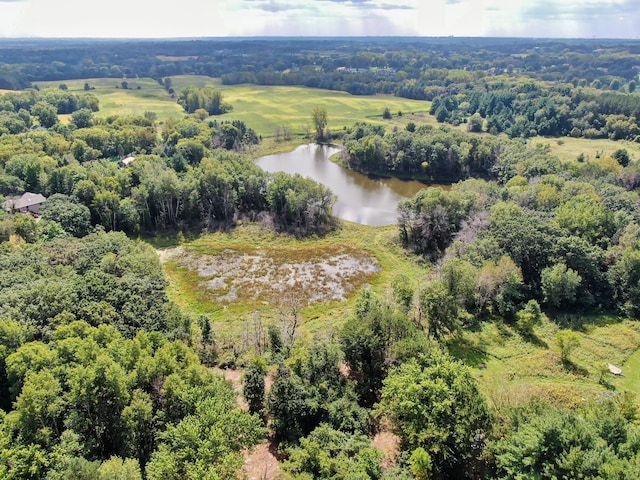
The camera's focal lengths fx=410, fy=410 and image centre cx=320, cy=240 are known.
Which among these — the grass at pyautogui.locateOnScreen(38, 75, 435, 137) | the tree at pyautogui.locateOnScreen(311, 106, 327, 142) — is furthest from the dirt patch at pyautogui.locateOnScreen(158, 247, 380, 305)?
the grass at pyautogui.locateOnScreen(38, 75, 435, 137)

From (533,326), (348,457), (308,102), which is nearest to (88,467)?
(348,457)

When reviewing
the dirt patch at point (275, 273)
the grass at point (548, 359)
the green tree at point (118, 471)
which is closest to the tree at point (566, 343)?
the grass at point (548, 359)

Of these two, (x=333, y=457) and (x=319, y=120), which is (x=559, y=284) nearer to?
(x=333, y=457)

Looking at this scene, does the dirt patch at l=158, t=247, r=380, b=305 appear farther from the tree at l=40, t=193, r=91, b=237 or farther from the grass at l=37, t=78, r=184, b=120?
the grass at l=37, t=78, r=184, b=120

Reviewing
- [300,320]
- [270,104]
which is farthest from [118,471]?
[270,104]

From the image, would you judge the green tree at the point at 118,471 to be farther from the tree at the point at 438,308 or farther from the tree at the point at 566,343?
the tree at the point at 566,343

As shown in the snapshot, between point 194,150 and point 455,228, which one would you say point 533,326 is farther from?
point 194,150
